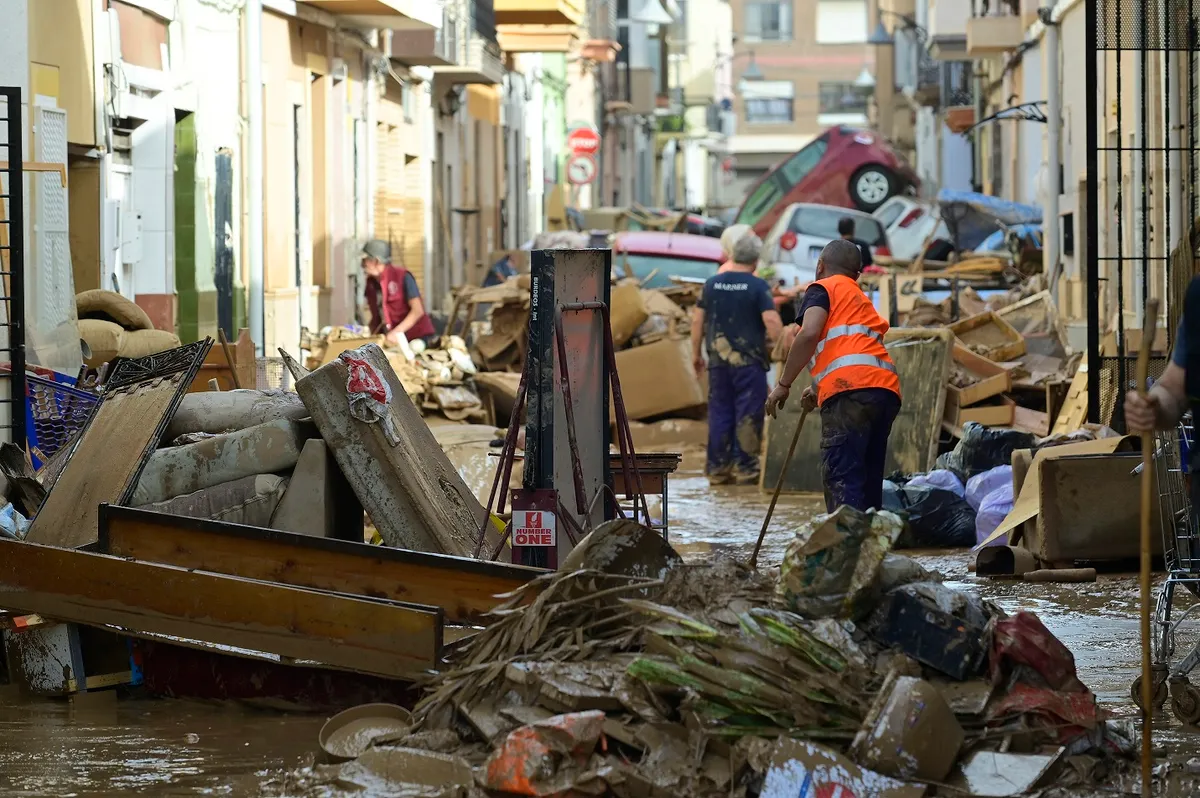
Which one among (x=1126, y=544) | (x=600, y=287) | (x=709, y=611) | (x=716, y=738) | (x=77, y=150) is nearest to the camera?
(x=716, y=738)

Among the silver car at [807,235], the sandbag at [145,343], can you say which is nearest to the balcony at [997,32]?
the silver car at [807,235]

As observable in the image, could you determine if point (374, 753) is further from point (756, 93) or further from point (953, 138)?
point (756, 93)

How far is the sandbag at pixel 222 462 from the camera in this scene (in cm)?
799

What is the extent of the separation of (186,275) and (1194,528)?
10.7 m

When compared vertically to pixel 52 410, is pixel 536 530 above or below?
below

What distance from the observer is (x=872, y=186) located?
1646 inches

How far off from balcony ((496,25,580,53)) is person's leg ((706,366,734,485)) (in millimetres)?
19591

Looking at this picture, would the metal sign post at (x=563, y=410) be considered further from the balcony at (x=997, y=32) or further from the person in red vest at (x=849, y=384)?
the balcony at (x=997, y=32)

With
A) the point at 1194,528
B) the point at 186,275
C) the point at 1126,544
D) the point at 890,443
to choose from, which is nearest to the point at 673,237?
the point at 186,275

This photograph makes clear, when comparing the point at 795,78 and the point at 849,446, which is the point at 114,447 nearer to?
the point at 849,446

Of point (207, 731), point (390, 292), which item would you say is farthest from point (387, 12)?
point (207, 731)

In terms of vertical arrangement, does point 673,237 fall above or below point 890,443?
above

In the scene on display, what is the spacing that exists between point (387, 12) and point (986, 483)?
11897 millimetres

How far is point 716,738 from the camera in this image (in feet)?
17.7
